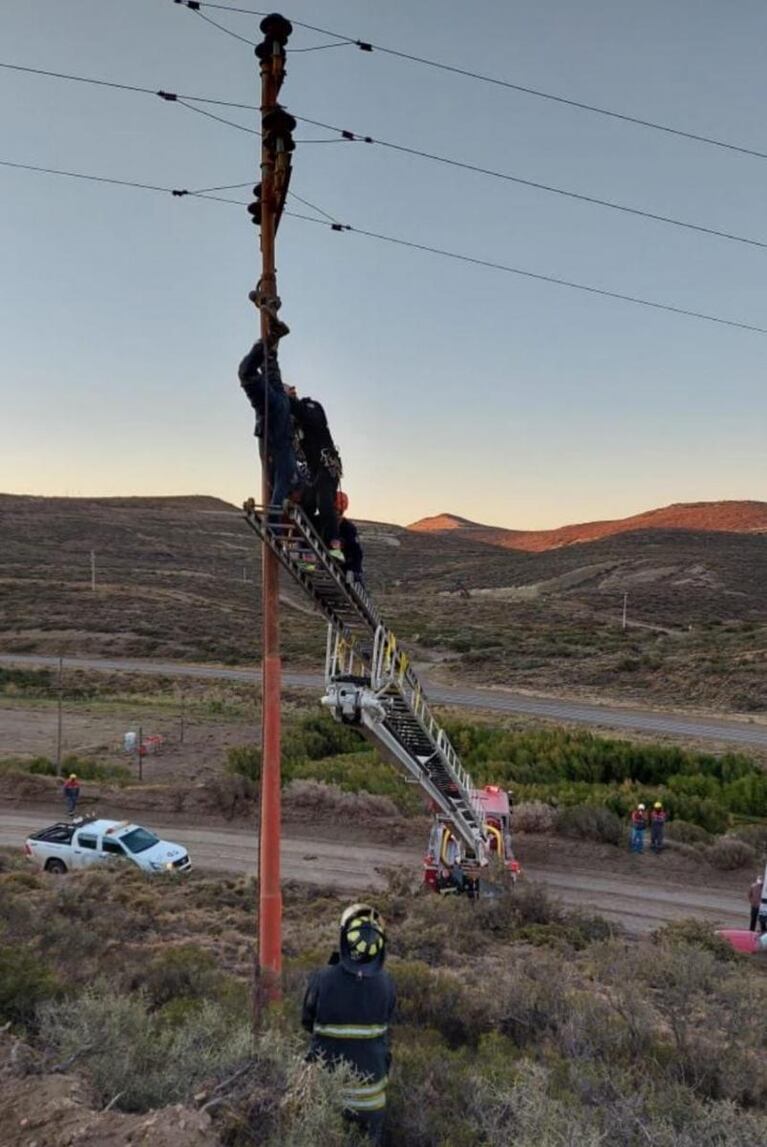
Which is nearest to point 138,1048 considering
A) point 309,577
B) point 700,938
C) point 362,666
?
point 309,577

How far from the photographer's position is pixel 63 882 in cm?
1616

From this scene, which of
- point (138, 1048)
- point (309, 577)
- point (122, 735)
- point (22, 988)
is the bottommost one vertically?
point (122, 735)

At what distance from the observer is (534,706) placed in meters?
44.1

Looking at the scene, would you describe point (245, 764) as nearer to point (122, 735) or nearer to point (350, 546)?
point (122, 735)

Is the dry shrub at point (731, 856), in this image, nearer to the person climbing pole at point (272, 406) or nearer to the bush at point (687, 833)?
the bush at point (687, 833)

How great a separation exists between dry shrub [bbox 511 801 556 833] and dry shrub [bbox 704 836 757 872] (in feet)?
14.1

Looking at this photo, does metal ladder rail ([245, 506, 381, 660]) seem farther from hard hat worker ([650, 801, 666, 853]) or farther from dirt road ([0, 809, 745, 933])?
hard hat worker ([650, 801, 666, 853])

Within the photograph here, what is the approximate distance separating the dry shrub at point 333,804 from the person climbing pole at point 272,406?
57.1 feet

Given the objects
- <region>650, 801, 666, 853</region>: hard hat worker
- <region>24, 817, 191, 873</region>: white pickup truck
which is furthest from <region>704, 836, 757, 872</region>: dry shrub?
<region>24, 817, 191, 873</region>: white pickup truck

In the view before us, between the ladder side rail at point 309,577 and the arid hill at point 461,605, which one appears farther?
the arid hill at point 461,605

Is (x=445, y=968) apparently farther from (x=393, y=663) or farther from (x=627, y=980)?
(x=393, y=663)

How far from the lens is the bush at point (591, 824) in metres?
21.5

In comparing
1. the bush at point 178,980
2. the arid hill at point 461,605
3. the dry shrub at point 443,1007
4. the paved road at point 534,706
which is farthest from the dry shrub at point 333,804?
the arid hill at point 461,605

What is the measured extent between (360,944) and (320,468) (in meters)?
5.22
